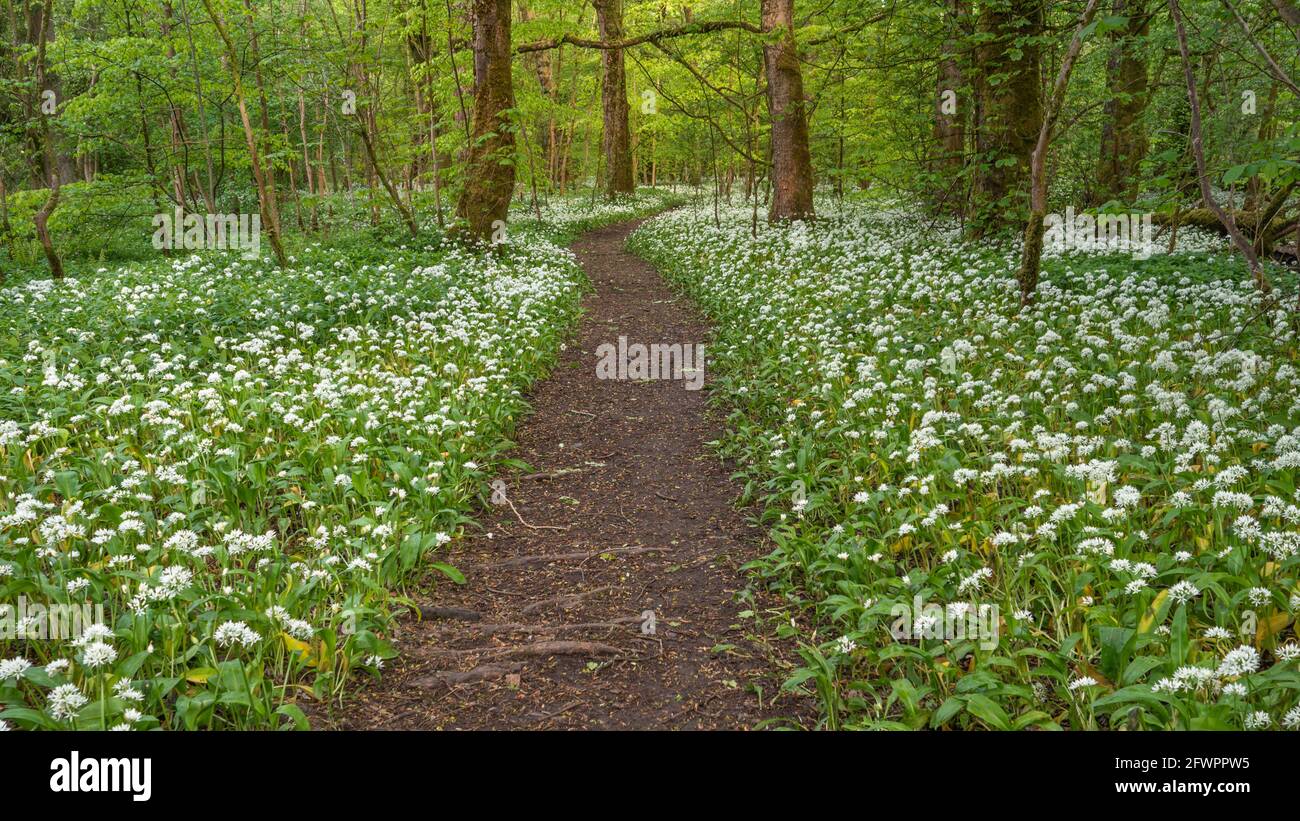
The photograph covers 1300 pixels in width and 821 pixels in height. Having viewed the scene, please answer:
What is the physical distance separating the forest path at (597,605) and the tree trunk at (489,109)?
→ 8250mm

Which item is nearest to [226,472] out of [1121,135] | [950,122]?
[950,122]

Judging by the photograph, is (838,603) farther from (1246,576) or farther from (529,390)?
(529,390)

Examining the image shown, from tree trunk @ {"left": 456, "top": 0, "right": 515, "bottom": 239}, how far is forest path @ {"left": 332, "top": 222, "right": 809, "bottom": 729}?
8.25m

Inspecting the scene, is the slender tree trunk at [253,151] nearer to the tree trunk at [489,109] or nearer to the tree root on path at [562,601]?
the tree trunk at [489,109]

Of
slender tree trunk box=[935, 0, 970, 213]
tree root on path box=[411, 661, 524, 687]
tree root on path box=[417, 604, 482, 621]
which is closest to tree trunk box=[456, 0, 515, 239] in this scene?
slender tree trunk box=[935, 0, 970, 213]

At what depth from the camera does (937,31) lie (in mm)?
12312

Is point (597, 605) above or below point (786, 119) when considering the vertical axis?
below

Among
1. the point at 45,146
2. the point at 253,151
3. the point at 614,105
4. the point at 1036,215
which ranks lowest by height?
the point at 1036,215

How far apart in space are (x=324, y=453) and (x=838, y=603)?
3992 millimetres

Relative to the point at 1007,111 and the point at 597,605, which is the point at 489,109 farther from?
the point at 597,605

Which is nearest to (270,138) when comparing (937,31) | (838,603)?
(937,31)

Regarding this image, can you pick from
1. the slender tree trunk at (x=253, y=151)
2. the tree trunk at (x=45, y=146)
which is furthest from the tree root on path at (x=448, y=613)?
the tree trunk at (x=45, y=146)

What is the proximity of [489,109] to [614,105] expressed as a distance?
1449 centimetres

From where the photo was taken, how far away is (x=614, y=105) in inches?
1082
